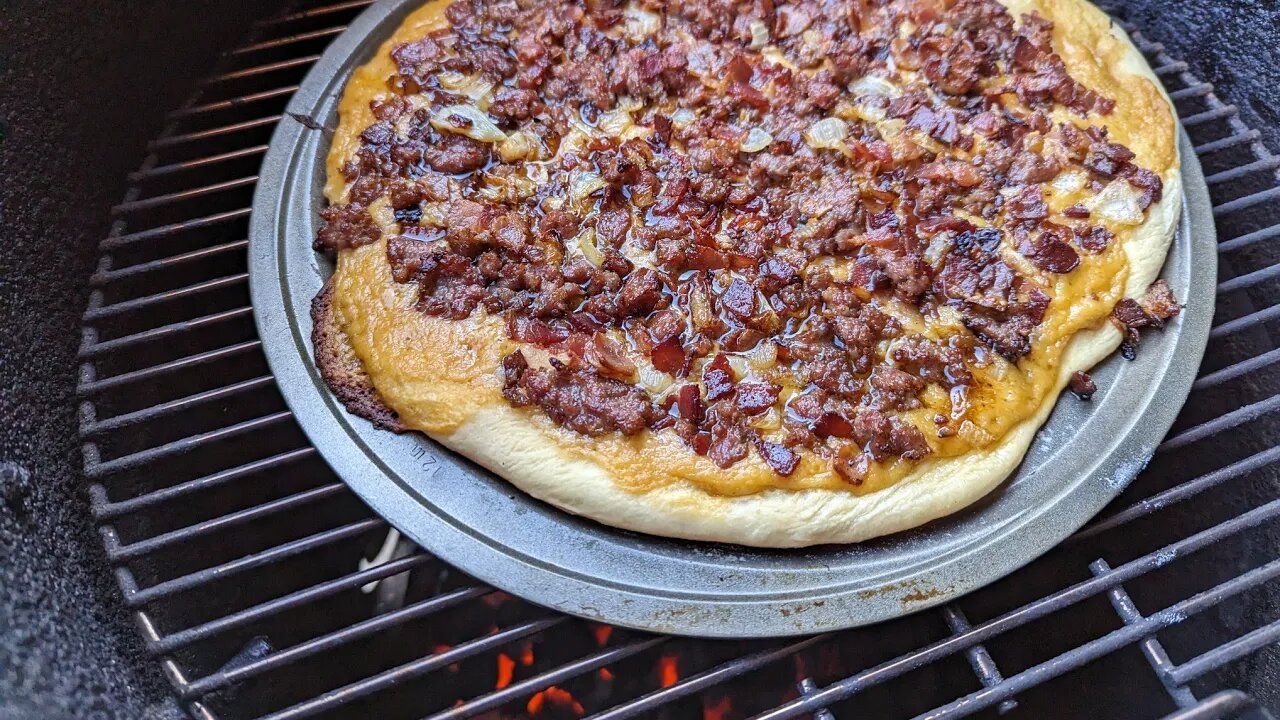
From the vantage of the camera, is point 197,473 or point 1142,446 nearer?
point 1142,446

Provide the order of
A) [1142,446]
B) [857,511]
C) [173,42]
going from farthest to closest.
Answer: [173,42] → [1142,446] → [857,511]

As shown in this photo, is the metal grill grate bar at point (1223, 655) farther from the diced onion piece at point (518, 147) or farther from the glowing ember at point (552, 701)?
the diced onion piece at point (518, 147)

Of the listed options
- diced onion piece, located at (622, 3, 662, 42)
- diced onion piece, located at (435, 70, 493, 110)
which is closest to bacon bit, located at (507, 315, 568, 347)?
diced onion piece, located at (435, 70, 493, 110)

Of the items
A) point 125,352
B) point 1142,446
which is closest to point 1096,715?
point 1142,446

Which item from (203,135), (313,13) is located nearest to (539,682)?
(203,135)

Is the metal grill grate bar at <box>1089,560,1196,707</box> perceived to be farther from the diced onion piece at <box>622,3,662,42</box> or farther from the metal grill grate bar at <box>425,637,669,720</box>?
the diced onion piece at <box>622,3,662,42</box>

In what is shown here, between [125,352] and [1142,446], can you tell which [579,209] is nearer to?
[125,352]

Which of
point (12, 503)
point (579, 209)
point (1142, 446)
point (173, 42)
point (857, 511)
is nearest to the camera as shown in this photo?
point (12, 503)

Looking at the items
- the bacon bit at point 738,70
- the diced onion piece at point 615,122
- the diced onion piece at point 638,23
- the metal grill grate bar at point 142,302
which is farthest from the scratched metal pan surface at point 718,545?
the bacon bit at point 738,70
